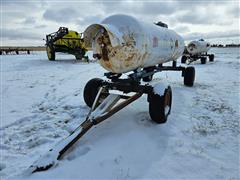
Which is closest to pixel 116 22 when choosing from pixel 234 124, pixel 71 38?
pixel 234 124

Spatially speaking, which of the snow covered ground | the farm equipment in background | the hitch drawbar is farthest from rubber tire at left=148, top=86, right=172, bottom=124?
the farm equipment in background

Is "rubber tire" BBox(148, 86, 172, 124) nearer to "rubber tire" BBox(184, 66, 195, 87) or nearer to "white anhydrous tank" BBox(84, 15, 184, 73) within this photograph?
"white anhydrous tank" BBox(84, 15, 184, 73)

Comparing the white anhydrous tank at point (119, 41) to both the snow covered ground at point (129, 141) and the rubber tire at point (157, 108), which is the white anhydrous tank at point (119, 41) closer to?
the rubber tire at point (157, 108)

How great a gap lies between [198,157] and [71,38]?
15.5m

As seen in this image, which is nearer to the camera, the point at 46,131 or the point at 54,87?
the point at 46,131

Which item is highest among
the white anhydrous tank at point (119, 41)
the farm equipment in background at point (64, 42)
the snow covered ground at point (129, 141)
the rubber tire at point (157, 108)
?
the farm equipment in background at point (64, 42)

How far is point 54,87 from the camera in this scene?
24.5ft

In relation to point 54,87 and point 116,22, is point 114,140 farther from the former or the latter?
point 54,87

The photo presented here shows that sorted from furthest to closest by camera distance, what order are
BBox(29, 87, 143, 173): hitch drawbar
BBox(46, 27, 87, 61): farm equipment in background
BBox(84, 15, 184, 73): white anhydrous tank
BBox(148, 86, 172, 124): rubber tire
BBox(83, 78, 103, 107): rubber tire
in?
BBox(46, 27, 87, 61): farm equipment in background → BBox(83, 78, 103, 107): rubber tire → BBox(148, 86, 172, 124): rubber tire → BBox(84, 15, 184, 73): white anhydrous tank → BBox(29, 87, 143, 173): hitch drawbar

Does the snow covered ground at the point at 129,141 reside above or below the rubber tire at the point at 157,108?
below

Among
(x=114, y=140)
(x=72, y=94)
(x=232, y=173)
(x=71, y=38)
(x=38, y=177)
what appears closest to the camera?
(x=38, y=177)

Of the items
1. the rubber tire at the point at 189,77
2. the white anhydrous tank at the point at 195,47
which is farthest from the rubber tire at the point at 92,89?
the white anhydrous tank at the point at 195,47

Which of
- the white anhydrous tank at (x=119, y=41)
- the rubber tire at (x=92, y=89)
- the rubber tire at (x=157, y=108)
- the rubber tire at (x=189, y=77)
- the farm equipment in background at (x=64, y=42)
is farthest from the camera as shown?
the farm equipment in background at (x=64, y=42)

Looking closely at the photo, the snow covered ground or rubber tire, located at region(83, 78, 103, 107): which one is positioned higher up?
rubber tire, located at region(83, 78, 103, 107)
